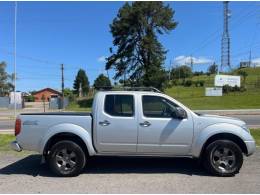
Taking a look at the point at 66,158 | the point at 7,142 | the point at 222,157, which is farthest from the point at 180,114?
the point at 7,142

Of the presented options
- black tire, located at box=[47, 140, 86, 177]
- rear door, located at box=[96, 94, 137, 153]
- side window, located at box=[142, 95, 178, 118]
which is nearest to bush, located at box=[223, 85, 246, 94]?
side window, located at box=[142, 95, 178, 118]

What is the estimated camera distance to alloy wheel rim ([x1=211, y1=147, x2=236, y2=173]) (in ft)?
26.5

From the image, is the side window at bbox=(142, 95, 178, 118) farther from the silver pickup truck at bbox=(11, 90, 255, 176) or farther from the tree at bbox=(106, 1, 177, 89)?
the tree at bbox=(106, 1, 177, 89)

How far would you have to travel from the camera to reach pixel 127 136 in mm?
8242

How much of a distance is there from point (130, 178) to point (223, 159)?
1.90m

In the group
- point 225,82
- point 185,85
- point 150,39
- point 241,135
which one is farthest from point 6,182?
point 185,85

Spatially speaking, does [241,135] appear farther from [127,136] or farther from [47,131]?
[47,131]

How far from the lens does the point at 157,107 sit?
8484 mm

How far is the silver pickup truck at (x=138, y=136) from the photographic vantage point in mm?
8148

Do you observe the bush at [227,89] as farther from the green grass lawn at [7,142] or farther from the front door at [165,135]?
the front door at [165,135]

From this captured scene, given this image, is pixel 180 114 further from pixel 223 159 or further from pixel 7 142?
pixel 7 142

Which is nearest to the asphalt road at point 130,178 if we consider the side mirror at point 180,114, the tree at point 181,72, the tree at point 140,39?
the side mirror at point 180,114

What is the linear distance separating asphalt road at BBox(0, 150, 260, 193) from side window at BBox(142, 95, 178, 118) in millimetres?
1192

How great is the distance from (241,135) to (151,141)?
5.89ft
